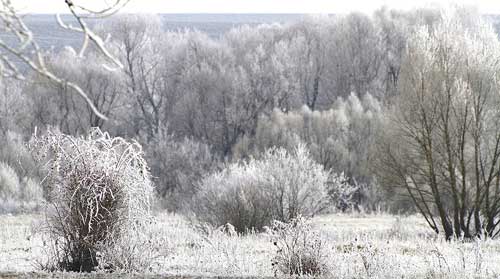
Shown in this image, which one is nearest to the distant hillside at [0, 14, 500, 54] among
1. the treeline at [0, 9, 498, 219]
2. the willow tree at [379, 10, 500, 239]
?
the treeline at [0, 9, 498, 219]

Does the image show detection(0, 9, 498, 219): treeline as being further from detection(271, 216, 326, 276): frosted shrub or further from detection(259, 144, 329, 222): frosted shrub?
detection(271, 216, 326, 276): frosted shrub

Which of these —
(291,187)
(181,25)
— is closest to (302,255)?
(291,187)

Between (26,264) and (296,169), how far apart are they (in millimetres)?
11657

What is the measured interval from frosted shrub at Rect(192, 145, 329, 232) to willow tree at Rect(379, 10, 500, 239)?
2896 millimetres

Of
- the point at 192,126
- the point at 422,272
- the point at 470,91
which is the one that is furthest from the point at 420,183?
the point at 192,126

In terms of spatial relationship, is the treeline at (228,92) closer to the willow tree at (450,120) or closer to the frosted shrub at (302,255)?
the willow tree at (450,120)

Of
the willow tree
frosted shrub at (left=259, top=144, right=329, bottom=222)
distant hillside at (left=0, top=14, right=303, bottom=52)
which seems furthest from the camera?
distant hillside at (left=0, top=14, right=303, bottom=52)

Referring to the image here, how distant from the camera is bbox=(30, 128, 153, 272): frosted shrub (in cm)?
952

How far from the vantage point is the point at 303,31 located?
46.8 m

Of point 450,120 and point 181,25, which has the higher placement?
point 450,120

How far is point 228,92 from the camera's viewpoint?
139 feet

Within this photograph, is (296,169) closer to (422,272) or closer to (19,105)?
(422,272)

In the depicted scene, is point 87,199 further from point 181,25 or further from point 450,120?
point 181,25

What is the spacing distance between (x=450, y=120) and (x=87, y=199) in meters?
10.5
